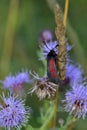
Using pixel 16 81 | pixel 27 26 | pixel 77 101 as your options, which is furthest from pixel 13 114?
pixel 27 26

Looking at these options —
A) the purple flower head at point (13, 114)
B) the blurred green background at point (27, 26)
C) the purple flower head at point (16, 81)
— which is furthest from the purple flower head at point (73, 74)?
the blurred green background at point (27, 26)

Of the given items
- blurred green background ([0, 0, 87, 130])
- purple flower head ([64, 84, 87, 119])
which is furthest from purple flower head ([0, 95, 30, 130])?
blurred green background ([0, 0, 87, 130])

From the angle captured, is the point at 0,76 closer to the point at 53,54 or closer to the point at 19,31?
the point at 19,31

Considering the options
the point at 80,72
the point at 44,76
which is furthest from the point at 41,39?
the point at 44,76

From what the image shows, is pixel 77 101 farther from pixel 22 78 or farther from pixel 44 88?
pixel 22 78

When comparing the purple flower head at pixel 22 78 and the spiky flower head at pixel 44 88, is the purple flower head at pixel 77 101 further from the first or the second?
the purple flower head at pixel 22 78

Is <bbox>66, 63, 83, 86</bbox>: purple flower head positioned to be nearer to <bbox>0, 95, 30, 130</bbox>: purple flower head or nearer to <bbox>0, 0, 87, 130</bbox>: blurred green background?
<bbox>0, 95, 30, 130</bbox>: purple flower head
